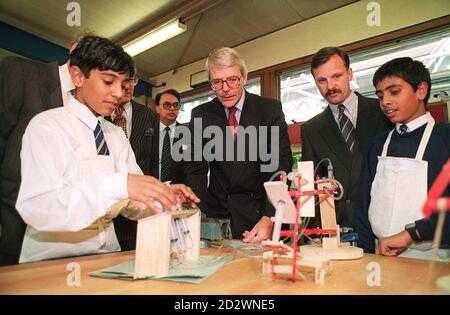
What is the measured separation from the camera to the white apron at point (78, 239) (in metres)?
1.18

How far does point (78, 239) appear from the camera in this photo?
4.11 feet

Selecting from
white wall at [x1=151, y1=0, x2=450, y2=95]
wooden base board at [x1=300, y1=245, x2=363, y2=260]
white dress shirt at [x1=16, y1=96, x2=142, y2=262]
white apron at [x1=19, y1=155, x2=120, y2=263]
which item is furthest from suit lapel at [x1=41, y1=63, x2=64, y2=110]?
white wall at [x1=151, y1=0, x2=450, y2=95]

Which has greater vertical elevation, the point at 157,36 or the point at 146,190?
the point at 157,36

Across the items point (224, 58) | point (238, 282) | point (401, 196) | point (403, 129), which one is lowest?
point (238, 282)

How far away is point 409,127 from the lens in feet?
5.15

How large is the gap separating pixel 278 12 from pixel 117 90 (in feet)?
12.2

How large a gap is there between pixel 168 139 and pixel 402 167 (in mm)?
2836

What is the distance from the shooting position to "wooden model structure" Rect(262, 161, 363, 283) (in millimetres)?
902

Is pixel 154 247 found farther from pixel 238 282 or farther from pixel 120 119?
pixel 120 119

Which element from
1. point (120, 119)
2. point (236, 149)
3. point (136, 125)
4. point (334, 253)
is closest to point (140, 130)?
point (136, 125)

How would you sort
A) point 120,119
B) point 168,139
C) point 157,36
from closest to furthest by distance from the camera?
point 120,119
point 168,139
point 157,36

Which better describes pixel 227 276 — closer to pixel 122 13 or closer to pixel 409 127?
pixel 409 127

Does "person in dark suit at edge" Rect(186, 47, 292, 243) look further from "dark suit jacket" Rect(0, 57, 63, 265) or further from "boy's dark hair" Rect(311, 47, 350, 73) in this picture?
"dark suit jacket" Rect(0, 57, 63, 265)

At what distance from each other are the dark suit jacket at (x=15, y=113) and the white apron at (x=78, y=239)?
0.69 ft
